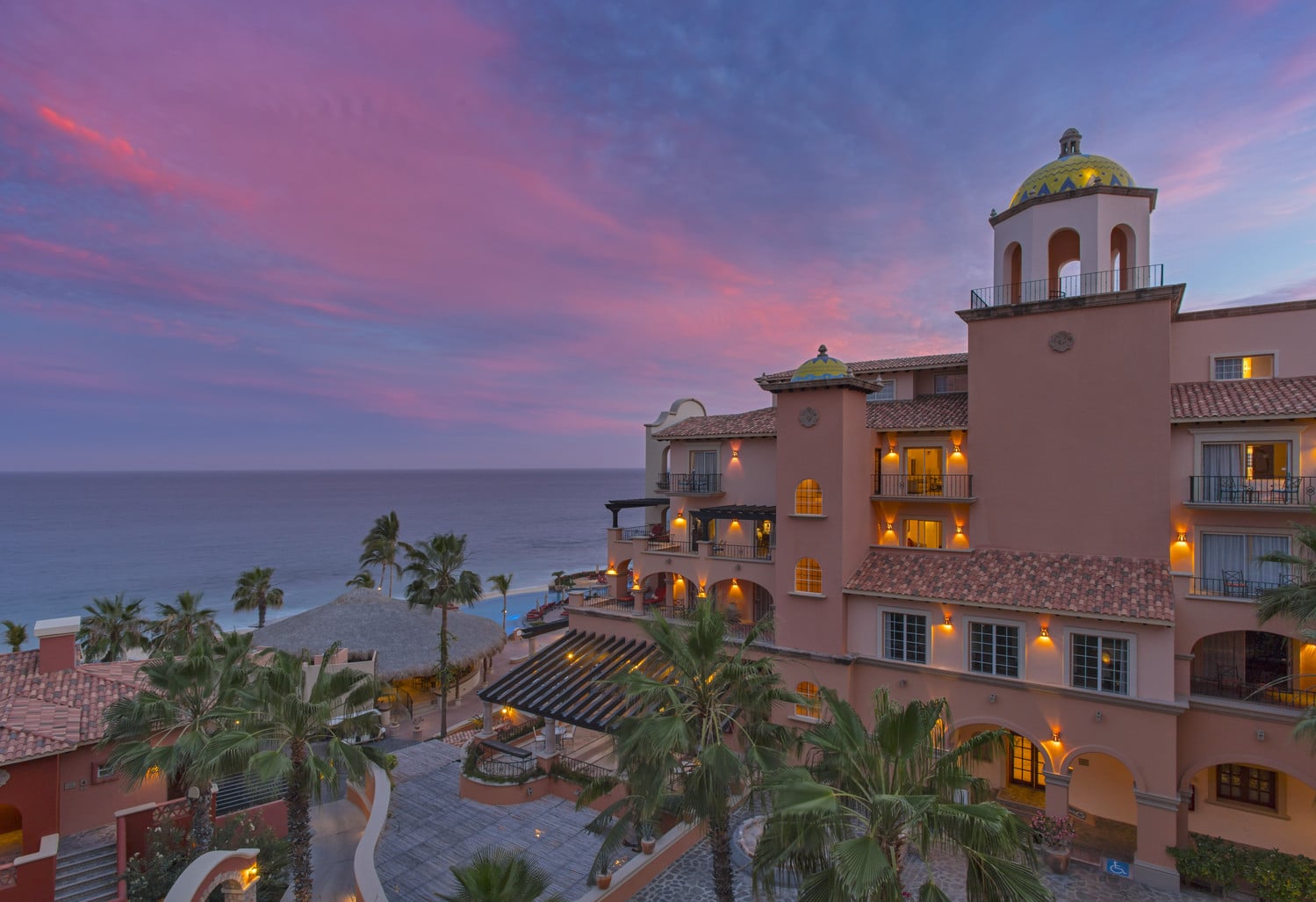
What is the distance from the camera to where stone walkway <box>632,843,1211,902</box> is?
16.0 m

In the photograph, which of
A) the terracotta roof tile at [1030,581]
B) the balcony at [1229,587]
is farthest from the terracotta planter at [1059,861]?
the balcony at [1229,587]

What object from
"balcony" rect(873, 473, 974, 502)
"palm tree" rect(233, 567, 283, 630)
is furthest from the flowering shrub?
"palm tree" rect(233, 567, 283, 630)

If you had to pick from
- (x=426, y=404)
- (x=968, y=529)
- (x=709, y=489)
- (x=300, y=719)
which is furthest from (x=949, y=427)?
(x=426, y=404)

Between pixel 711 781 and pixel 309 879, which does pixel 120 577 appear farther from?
pixel 711 781

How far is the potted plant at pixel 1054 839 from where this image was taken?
56.2ft

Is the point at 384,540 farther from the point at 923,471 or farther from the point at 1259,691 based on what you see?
the point at 1259,691

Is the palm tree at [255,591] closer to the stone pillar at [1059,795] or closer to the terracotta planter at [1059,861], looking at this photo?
the stone pillar at [1059,795]

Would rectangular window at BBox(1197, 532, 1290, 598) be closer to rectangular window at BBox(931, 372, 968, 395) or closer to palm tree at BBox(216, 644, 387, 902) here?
rectangular window at BBox(931, 372, 968, 395)

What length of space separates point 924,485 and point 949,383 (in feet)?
17.5

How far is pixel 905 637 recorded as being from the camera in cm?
2088

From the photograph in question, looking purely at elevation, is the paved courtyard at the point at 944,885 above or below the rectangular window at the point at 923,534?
below

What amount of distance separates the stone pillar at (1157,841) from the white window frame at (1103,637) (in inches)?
101

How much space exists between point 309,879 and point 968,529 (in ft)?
71.8

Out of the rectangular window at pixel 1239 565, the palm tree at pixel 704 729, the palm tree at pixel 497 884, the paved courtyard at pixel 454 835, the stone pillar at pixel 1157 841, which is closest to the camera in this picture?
the palm tree at pixel 497 884
